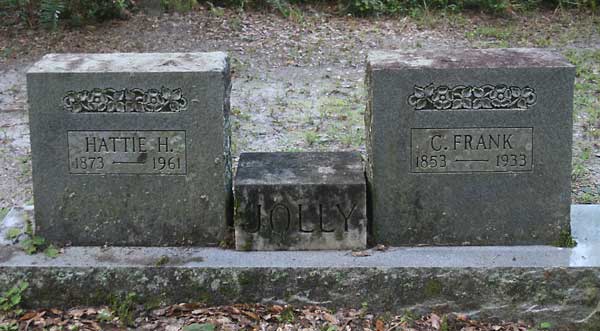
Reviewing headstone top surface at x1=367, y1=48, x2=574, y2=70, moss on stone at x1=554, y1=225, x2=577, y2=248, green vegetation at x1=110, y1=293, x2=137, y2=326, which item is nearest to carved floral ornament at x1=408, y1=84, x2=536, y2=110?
headstone top surface at x1=367, y1=48, x2=574, y2=70

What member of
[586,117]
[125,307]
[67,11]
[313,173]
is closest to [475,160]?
[313,173]

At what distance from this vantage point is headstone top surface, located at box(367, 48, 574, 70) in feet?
14.4

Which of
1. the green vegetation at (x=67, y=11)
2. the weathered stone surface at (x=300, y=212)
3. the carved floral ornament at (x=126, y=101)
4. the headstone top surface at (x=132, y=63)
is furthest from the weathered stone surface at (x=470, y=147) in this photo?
the green vegetation at (x=67, y=11)

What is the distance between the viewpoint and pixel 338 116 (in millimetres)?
8008

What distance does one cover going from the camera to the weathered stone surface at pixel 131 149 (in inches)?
174

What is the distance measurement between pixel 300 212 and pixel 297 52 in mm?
5732

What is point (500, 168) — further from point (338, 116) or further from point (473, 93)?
point (338, 116)

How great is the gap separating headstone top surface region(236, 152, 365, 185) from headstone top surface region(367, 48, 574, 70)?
0.60m

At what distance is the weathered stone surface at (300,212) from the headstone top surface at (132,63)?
2.04 feet

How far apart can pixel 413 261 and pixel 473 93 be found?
89 cm

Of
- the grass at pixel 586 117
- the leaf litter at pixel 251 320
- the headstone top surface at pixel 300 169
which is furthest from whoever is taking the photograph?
the grass at pixel 586 117

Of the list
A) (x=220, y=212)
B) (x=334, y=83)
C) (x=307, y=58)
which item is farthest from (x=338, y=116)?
(x=220, y=212)

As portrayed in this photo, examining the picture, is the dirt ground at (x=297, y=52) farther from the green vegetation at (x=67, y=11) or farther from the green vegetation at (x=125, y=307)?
the green vegetation at (x=125, y=307)

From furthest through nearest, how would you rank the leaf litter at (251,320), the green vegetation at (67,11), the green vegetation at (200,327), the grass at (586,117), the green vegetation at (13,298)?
the green vegetation at (67,11) → the grass at (586,117) → the green vegetation at (13,298) → the leaf litter at (251,320) → the green vegetation at (200,327)
